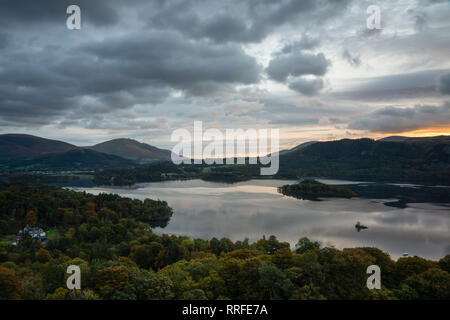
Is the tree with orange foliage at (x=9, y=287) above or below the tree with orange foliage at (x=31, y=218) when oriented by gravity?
above

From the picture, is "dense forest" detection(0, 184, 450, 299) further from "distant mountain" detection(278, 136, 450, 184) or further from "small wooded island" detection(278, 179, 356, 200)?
"distant mountain" detection(278, 136, 450, 184)

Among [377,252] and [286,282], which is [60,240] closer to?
[286,282]

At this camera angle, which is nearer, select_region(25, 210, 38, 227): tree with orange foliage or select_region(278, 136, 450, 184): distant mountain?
select_region(25, 210, 38, 227): tree with orange foliage

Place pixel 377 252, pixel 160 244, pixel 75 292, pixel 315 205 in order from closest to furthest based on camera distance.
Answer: pixel 75 292 → pixel 377 252 → pixel 160 244 → pixel 315 205

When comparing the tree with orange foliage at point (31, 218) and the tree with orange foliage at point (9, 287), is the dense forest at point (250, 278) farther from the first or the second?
the tree with orange foliage at point (31, 218)

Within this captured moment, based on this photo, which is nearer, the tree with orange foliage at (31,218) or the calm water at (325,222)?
the calm water at (325,222)

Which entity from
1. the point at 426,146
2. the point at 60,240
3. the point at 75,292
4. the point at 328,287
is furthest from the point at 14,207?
the point at 426,146

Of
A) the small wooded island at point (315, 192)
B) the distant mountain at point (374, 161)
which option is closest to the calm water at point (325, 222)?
the small wooded island at point (315, 192)

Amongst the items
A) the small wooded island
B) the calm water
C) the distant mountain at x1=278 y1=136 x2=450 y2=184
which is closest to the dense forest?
the calm water
